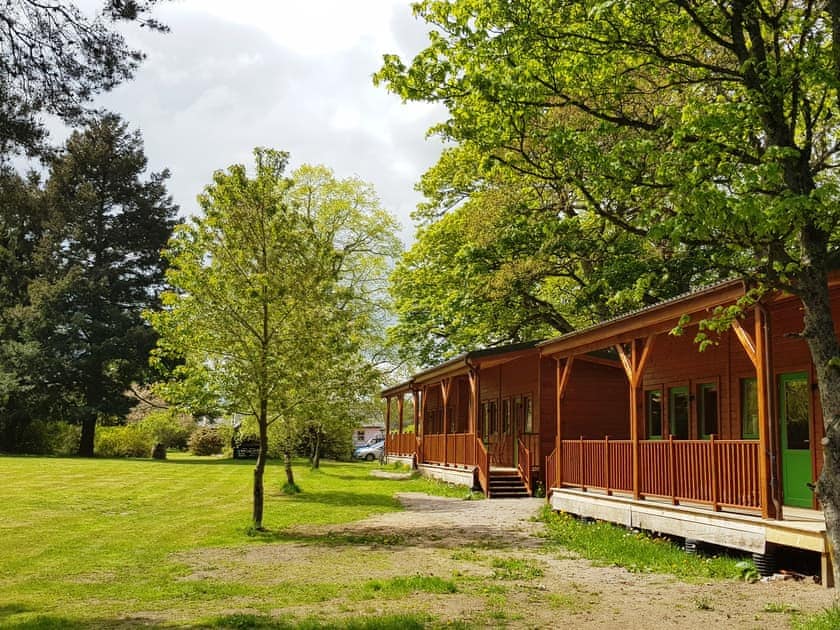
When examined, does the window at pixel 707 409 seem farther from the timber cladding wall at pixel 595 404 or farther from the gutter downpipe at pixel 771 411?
the timber cladding wall at pixel 595 404

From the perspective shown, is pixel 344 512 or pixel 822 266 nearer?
pixel 822 266

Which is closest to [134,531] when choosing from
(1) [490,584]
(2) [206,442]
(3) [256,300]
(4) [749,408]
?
(3) [256,300]

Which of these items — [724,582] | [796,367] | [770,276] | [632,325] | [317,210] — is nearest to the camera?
[770,276]

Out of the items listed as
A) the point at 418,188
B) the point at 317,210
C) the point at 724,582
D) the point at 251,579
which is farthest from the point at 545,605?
the point at 317,210

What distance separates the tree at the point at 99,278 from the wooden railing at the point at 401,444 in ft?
45.7

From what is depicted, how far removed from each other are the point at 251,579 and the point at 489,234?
14891 millimetres

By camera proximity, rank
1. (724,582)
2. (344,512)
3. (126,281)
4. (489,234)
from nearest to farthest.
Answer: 1. (724,582)
2. (344,512)
3. (489,234)
4. (126,281)

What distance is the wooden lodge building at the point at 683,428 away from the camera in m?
10.7

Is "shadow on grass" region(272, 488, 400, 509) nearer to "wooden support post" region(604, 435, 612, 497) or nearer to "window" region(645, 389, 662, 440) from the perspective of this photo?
"wooden support post" region(604, 435, 612, 497)

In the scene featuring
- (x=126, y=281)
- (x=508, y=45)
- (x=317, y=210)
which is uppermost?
(x=317, y=210)

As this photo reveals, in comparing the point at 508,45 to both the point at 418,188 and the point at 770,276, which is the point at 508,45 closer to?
the point at 770,276

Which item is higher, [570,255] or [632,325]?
[570,255]

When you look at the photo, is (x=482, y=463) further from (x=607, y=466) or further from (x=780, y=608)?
(x=780, y=608)

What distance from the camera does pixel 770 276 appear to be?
8.07 m
